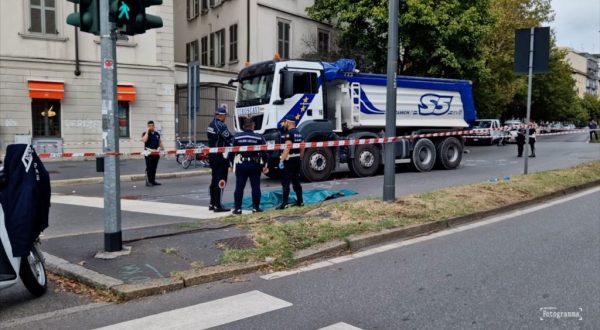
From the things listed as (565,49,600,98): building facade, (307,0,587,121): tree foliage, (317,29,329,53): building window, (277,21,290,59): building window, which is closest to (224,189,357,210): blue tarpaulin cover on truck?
(307,0,587,121): tree foliage

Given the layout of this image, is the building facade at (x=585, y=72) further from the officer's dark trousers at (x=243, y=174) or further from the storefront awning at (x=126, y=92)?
the officer's dark trousers at (x=243, y=174)

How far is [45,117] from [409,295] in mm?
19526

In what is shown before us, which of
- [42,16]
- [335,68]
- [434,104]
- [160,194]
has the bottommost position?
[160,194]

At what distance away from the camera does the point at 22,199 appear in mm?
4410

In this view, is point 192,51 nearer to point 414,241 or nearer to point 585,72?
point 414,241

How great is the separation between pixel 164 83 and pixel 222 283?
758 inches

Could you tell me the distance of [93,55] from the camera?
2158cm

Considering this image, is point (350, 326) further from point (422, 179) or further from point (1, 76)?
point (1, 76)

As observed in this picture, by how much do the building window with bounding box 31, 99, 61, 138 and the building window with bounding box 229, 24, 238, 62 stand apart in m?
10.8

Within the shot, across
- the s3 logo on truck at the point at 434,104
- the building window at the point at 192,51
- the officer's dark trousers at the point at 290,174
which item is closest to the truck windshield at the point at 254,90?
the officer's dark trousers at the point at 290,174

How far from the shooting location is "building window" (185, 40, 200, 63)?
3456cm

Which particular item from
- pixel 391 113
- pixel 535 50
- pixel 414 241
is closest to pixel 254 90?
pixel 391 113

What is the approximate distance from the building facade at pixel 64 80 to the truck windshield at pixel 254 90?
807 cm

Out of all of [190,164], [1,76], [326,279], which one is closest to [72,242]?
[326,279]
